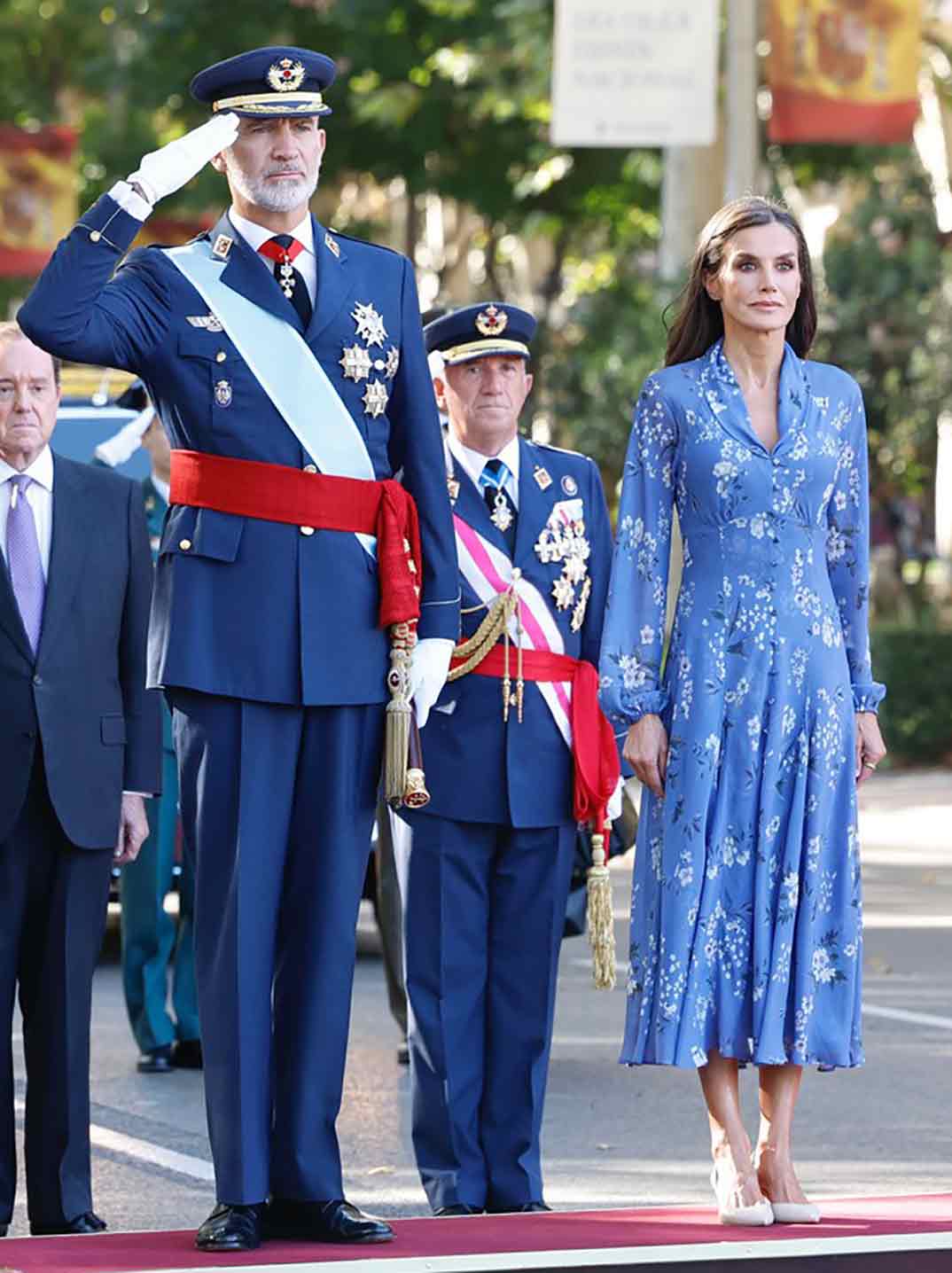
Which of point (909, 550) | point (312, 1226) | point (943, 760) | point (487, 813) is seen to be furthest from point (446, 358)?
point (909, 550)

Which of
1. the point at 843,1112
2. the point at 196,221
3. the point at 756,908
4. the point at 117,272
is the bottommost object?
the point at 843,1112

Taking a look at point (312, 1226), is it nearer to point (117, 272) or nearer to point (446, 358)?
point (117, 272)

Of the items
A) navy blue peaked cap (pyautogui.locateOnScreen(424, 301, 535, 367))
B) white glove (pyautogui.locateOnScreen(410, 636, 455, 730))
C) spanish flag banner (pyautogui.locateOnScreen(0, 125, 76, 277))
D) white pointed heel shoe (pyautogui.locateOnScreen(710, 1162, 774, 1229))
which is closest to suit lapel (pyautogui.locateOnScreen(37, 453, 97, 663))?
navy blue peaked cap (pyautogui.locateOnScreen(424, 301, 535, 367))

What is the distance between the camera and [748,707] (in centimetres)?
585

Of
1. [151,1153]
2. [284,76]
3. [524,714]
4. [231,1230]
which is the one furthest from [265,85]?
[151,1153]

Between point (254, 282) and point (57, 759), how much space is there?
137 centimetres

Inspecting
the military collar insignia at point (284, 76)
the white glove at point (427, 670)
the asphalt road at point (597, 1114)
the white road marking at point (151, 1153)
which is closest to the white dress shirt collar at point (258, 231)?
the military collar insignia at point (284, 76)

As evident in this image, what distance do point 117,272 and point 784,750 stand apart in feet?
5.22

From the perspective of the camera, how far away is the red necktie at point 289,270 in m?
5.66

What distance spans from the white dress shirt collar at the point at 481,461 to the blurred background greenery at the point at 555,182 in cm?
1289

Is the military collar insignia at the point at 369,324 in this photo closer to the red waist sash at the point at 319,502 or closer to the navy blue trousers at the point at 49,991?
the red waist sash at the point at 319,502

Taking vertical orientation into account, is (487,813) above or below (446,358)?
below

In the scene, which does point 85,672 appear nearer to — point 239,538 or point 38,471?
point 38,471

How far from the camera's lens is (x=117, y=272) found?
219 inches
